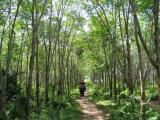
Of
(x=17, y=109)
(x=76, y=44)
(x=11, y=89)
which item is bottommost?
(x=17, y=109)

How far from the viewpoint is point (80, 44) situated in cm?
4266

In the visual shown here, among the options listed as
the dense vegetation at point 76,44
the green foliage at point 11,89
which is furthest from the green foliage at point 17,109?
the green foliage at point 11,89

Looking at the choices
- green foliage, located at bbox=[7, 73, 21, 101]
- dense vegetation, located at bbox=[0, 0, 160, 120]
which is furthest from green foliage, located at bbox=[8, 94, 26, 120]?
green foliage, located at bbox=[7, 73, 21, 101]

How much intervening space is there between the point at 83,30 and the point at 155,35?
99.8 feet

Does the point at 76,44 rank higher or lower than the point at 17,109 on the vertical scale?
higher

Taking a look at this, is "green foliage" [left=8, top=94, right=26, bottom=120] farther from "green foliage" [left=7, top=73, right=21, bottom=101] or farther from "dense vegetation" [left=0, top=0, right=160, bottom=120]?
"green foliage" [left=7, top=73, right=21, bottom=101]

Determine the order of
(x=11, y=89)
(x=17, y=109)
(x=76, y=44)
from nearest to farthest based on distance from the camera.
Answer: (x=17, y=109) < (x=11, y=89) < (x=76, y=44)

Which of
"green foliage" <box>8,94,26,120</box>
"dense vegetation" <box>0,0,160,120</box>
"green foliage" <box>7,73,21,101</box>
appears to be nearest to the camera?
"dense vegetation" <box>0,0,160,120</box>

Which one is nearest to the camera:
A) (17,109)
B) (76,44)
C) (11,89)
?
(17,109)

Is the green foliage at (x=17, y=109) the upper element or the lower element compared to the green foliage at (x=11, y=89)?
lower

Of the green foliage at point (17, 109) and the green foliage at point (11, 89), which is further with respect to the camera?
the green foliage at point (11, 89)

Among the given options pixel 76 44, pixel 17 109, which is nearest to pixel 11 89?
pixel 17 109

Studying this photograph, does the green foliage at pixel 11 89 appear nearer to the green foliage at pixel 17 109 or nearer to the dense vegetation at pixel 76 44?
the dense vegetation at pixel 76 44

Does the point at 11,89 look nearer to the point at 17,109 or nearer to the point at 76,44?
the point at 17,109
